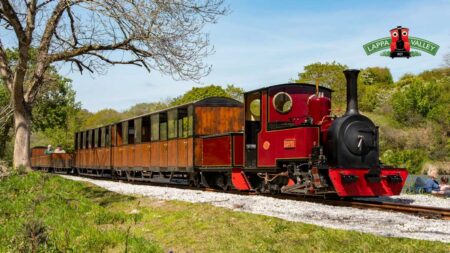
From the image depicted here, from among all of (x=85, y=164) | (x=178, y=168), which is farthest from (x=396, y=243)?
(x=85, y=164)

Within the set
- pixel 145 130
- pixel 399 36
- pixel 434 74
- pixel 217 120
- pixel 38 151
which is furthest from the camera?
pixel 434 74

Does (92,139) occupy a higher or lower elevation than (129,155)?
higher

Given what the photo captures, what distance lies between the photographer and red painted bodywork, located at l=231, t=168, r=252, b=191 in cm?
1420

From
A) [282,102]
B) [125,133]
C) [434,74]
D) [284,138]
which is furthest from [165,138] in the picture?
[434,74]

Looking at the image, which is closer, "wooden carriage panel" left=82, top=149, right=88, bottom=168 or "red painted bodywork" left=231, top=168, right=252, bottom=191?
"red painted bodywork" left=231, top=168, right=252, bottom=191

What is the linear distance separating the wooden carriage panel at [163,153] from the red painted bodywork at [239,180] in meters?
4.97

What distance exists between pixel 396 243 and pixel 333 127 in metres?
5.82

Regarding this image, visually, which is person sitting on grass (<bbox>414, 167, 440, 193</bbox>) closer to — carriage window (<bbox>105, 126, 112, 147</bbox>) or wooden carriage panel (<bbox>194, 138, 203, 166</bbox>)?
wooden carriage panel (<bbox>194, 138, 203, 166</bbox>)

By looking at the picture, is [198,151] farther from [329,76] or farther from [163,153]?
[329,76]

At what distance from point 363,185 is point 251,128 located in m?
3.64

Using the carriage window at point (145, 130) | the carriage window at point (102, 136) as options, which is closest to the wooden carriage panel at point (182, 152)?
the carriage window at point (145, 130)

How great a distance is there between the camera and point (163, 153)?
19141mm

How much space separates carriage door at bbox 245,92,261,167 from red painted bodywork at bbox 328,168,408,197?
3.07 meters

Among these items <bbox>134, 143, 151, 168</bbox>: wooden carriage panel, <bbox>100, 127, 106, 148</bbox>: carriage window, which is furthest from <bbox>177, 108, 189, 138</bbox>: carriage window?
<bbox>100, 127, 106, 148</bbox>: carriage window
